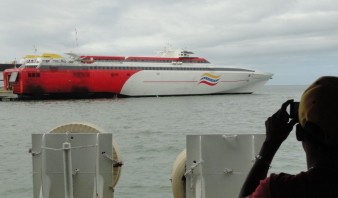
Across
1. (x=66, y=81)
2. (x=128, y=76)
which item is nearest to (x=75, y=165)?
(x=66, y=81)

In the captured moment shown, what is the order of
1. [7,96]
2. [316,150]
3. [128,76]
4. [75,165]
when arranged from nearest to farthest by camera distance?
[316,150] → [75,165] → [7,96] → [128,76]

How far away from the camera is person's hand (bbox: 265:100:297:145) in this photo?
5.10ft

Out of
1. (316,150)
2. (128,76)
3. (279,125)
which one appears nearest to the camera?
(316,150)

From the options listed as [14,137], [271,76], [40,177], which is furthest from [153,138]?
[271,76]

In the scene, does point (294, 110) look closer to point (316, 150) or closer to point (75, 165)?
point (316, 150)

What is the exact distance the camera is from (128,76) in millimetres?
59719

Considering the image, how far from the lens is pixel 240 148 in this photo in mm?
3367

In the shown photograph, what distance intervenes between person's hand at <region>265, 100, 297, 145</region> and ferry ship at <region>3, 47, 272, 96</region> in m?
55.0

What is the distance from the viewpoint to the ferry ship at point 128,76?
55.5m

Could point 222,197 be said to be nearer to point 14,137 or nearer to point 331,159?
point 331,159

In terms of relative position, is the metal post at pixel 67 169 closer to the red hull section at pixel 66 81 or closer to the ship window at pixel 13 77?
the red hull section at pixel 66 81

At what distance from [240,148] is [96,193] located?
115 centimetres

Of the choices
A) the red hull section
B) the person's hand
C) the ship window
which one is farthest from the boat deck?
the person's hand

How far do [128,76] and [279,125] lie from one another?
192 ft
